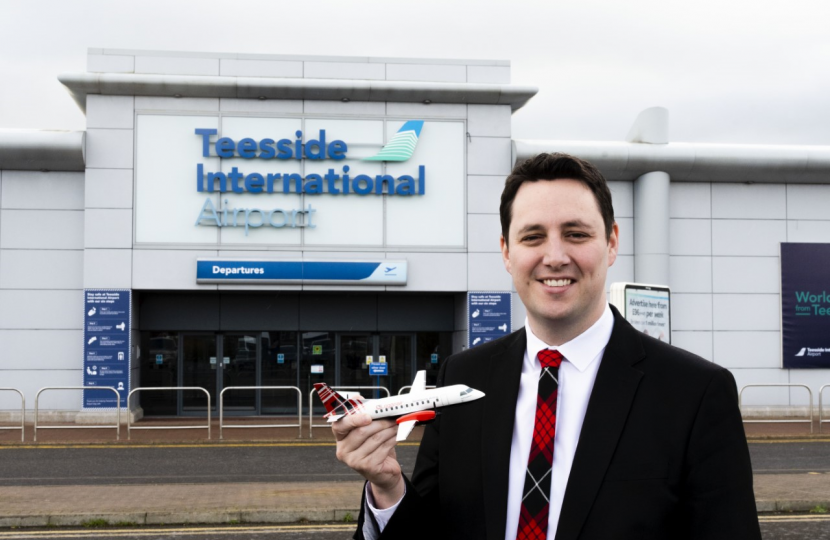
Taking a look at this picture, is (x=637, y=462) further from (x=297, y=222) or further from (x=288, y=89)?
(x=288, y=89)

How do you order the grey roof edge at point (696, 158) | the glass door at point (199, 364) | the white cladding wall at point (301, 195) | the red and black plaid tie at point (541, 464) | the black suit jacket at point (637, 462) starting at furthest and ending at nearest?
the glass door at point (199, 364) → the grey roof edge at point (696, 158) → the white cladding wall at point (301, 195) → the red and black plaid tie at point (541, 464) → the black suit jacket at point (637, 462)

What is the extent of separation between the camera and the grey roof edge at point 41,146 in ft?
65.8

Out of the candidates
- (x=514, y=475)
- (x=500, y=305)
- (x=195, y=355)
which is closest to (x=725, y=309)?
(x=500, y=305)

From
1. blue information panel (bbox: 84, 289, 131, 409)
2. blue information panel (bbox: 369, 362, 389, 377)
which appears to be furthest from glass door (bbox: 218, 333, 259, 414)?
blue information panel (bbox: 369, 362, 389, 377)

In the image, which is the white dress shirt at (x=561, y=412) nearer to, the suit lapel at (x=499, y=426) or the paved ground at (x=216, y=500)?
the suit lapel at (x=499, y=426)

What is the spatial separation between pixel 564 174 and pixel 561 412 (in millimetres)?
706

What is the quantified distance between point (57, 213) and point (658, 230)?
1551 centimetres

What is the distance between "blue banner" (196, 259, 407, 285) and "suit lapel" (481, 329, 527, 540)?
18.3 m

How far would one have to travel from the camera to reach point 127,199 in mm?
20438

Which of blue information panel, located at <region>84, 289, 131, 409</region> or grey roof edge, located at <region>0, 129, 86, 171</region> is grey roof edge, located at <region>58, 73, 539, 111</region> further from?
blue information panel, located at <region>84, 289, 131, 409</region>

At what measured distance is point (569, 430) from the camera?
2.42 metres

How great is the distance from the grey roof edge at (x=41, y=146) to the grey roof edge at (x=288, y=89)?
1243 millimetres

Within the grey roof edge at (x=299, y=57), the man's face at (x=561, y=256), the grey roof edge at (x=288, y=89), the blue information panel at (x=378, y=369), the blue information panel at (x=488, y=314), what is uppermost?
the grey roof edge at (x=299, y=57)

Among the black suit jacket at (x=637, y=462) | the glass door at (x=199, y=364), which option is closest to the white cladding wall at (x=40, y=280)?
the glass door at (x=199, y=364)
